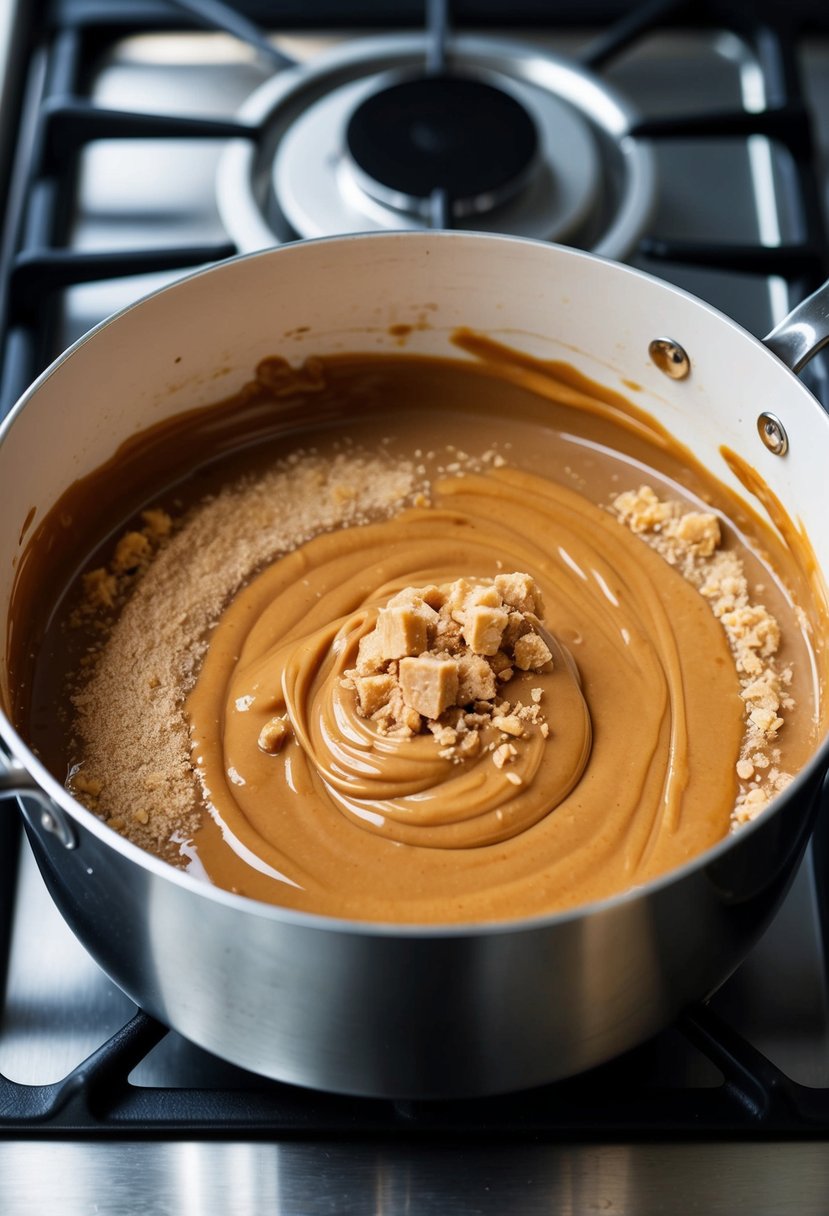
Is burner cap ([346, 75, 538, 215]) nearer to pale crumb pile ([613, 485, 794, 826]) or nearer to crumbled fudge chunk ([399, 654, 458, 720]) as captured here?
pale crumb pile ([613, 485, 794, 826])

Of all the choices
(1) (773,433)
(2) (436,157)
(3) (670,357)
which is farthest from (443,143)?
(1) (773,433)

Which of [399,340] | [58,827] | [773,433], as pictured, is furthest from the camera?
[399,340]

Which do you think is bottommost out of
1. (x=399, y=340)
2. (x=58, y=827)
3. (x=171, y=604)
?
(x=58, y=827)

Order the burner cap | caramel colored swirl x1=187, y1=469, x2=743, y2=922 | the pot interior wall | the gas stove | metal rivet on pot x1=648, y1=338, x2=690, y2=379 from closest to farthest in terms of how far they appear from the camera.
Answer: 1. the gas stove
2. caramel colored swirl x1=187, y1=469, x2=743, y2=922
3. the pot interior wall
4. metal rivet on pot x1=648, y1=338, x2=690, y2=379
5. the burner cap

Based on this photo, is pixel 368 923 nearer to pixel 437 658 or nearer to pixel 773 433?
pixel 437 658

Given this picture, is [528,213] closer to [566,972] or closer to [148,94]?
[148,94]

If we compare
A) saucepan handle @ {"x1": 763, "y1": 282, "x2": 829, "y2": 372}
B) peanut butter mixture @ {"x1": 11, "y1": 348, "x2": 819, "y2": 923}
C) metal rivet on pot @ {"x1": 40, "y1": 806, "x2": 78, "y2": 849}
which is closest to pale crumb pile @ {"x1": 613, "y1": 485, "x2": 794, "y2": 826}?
peanut butter mixture @ {"x1": 11, "y1": 348, "x2": 819, "y2": 923}
